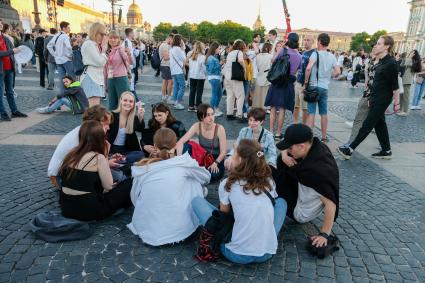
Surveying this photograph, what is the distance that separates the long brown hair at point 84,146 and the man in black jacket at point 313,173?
165 centimetres

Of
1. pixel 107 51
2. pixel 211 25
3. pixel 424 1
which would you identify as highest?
pixel 424 1

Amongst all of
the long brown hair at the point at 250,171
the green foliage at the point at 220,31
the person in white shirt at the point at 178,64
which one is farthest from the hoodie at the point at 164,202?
the green foliage at the point at 220,31

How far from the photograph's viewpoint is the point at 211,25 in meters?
105

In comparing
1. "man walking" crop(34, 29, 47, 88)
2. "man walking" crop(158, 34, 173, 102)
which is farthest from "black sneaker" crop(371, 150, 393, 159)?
"man walking" crop(34, 29, 47, 88)

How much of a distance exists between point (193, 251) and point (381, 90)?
13.8 feet

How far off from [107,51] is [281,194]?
204 inches

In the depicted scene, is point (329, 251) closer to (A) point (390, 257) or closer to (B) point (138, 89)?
(A) point (390, 257)

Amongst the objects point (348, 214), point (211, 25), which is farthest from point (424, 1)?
point (348, 214)

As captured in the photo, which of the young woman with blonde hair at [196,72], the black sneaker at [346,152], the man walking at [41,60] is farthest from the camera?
the man walking at [41,60]

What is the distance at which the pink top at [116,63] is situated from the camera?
695 centimetres

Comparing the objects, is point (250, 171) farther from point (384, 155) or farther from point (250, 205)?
point (384, 155)

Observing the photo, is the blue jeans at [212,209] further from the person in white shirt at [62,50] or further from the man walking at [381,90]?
the person in white shirt at [62,50]

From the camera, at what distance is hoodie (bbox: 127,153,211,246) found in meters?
3.10

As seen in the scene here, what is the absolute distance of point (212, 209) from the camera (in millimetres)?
3123
